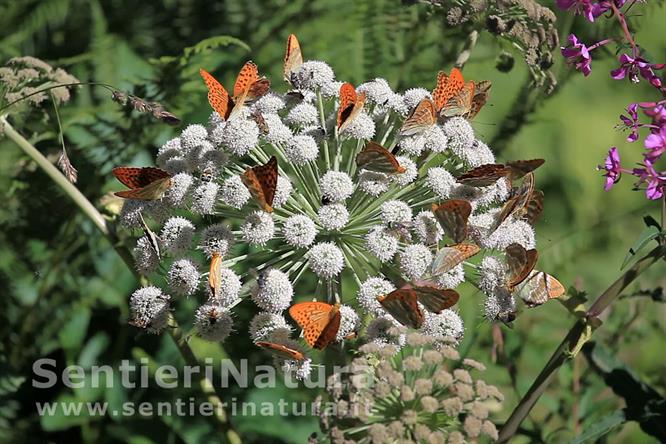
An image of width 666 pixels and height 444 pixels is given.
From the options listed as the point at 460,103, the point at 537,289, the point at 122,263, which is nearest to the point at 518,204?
the point at 537,289

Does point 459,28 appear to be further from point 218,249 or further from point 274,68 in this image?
point 218,249

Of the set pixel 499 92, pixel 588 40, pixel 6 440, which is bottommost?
pixel 6 440

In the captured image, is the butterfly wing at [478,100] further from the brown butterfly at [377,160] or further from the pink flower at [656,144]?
the pink flower at [656,144]

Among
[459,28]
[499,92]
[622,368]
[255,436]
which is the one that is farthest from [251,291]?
[499,92]

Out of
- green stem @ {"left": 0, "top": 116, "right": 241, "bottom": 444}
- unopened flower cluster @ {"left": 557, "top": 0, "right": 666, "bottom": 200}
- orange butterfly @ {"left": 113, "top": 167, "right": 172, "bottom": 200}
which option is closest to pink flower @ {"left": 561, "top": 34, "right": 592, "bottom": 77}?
unopened flower cluster @ {"left": 557, "top": 0, "right": 666, "bottom": 200}

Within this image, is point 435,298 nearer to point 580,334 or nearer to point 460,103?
point 580,334

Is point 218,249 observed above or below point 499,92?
above
